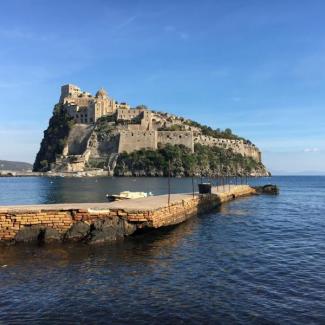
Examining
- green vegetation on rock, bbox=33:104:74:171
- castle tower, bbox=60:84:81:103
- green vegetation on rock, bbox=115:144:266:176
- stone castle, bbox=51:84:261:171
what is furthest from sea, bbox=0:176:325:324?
castle tower, bbox=60:84:81:103

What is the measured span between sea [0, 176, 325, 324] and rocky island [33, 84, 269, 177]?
290 ft

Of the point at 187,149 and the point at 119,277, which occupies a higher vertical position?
the point at 187,149

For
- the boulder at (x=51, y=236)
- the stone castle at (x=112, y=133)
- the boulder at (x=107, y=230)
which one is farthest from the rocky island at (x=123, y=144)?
the boulder at (x=51, y=236)

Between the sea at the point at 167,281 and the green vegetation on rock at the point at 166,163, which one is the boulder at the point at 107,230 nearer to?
the sea at the point at 167,281

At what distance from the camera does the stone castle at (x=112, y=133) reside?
384 ft

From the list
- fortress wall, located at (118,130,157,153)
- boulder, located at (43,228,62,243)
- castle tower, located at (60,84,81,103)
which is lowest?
boulder, located at (43,228,62,243)

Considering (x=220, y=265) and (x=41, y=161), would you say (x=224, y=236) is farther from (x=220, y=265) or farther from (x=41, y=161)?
(x=41, y=161)

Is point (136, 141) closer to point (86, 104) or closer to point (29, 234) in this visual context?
point (86, 104)

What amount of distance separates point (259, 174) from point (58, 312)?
149 m

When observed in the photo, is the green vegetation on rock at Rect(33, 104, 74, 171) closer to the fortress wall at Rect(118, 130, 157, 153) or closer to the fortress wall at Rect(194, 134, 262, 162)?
the fortress wall at Rect(118, 130, 157, 153)

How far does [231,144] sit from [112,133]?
43.9 metres

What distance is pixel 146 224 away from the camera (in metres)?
18.6

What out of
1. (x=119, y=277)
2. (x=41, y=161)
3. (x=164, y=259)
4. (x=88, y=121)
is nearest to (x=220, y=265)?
(x=164, y=259)

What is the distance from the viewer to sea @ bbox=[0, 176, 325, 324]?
8852mm
